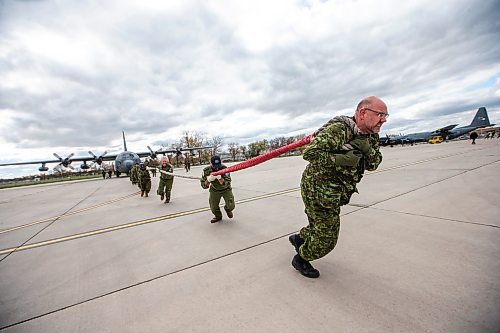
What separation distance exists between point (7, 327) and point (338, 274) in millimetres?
3217

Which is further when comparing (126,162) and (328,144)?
(126,162)

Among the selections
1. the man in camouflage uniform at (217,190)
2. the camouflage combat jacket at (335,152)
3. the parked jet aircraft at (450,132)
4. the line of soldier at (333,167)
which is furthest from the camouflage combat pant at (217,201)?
the parked jet aircraft at (450,132)

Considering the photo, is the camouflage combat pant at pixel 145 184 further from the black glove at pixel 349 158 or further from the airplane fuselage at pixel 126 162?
the airplane fuselage at pixel 126 162

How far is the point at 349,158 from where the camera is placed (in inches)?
77.2

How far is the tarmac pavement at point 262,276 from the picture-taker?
1.85 metres

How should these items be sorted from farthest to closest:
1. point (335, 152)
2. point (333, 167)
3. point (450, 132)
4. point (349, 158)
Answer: point (450, 132) → point (333, 167) → point (335, 152) → point (349, 158)

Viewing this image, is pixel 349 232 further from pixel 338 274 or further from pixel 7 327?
pixel 7 327

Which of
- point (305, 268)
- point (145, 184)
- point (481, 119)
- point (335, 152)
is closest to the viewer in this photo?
point (335, 152)

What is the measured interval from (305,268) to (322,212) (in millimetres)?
697

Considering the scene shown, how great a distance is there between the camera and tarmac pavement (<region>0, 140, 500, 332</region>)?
6.07ft

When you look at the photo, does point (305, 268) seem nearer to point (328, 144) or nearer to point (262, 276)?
point (262, 276)

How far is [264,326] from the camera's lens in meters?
1.78

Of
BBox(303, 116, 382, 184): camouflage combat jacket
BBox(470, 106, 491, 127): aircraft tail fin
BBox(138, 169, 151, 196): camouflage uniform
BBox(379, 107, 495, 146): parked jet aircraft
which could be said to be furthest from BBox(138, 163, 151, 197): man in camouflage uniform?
BBox(470, 106, 491, 127): aircraft tail fin

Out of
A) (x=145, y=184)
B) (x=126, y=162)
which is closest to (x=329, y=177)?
(x=145, y=184)
